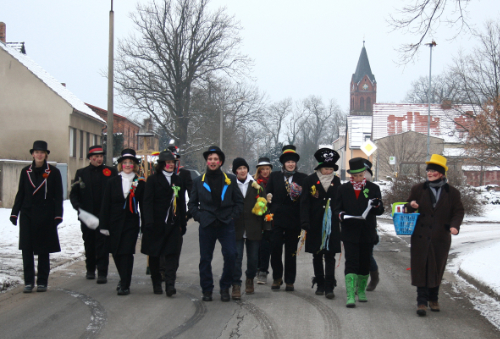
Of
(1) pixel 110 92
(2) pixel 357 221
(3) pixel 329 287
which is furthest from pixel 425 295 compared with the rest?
(1) pixel 110 92

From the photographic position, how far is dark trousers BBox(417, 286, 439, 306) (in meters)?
6.53

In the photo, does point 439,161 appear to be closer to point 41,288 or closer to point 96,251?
point 96,251

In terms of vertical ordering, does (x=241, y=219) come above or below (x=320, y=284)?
above

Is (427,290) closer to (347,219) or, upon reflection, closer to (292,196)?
(347,219)

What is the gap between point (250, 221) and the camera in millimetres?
7707

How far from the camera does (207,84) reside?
40.9 meters

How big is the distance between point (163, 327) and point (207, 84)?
1418 inches

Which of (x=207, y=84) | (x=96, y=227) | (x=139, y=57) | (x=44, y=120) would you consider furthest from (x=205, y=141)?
(x=96, y=227)

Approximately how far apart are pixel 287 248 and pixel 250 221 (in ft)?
2.26

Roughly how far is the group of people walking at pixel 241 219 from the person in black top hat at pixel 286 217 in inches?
0.6

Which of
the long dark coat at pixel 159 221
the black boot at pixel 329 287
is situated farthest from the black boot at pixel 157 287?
the black boot at pixel 329 287

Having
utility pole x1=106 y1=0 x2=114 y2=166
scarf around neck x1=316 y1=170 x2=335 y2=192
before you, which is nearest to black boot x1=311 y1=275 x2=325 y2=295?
scarf around neck x1=316 y1=170 x2=335 y2=192

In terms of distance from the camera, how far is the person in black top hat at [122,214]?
7.54 meters

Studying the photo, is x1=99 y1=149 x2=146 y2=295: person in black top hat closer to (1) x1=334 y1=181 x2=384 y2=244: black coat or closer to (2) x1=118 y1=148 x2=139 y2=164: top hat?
(2) x1=118 y1=148 x2=139 y2=164: top hat
